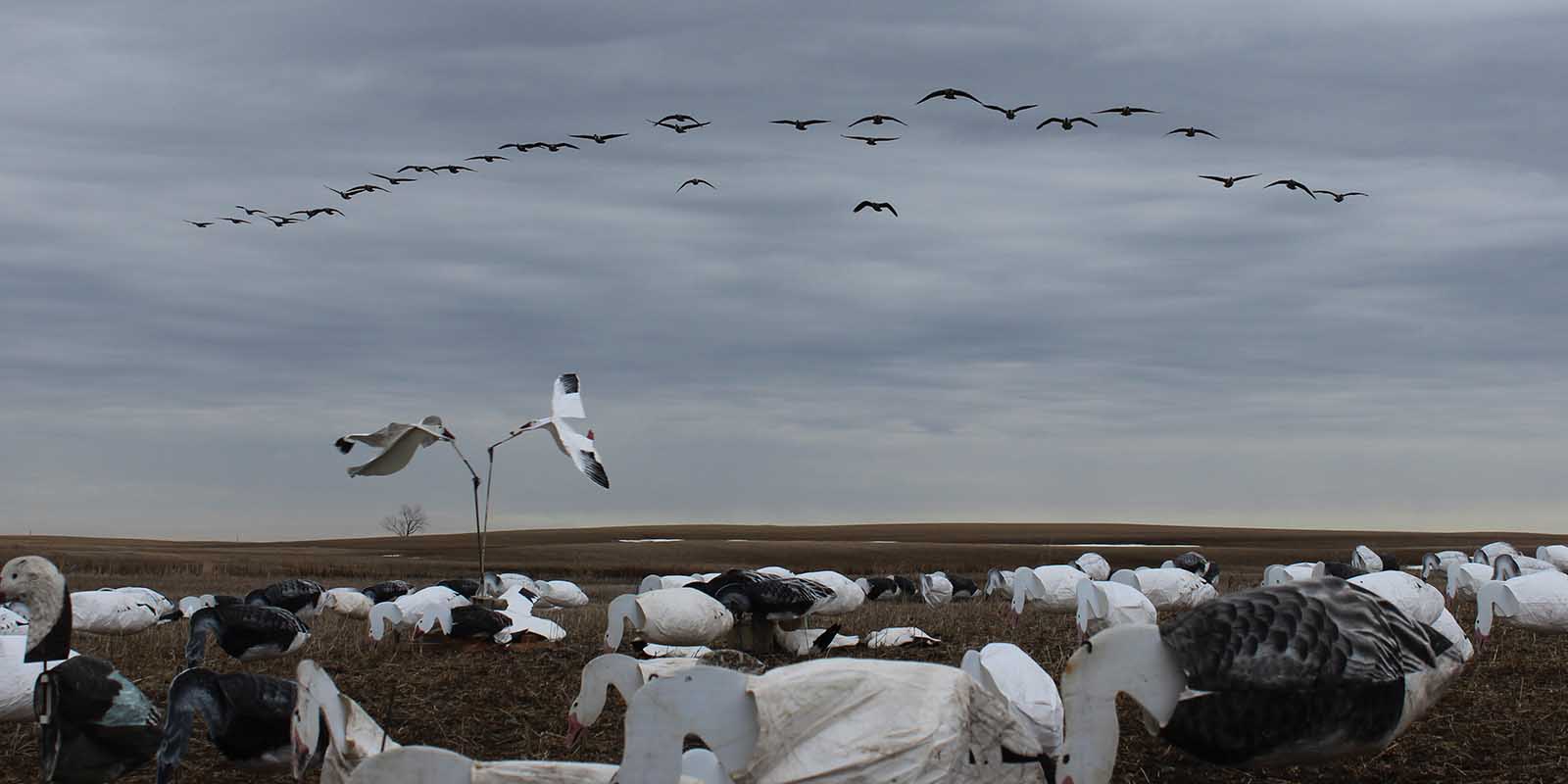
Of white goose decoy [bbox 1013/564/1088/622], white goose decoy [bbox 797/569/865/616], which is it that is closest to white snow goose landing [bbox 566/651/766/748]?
white goose decoy [bbox 1013/564/1088/622]

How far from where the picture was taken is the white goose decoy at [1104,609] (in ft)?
53.1

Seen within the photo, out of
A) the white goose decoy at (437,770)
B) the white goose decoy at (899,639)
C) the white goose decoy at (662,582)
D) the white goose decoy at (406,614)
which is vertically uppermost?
the white goose decoy at (437,770)

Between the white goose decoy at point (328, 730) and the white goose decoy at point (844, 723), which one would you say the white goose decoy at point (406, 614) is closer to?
the white goose decoy at point (328, 730)

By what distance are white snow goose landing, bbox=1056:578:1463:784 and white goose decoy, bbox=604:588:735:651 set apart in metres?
7.95

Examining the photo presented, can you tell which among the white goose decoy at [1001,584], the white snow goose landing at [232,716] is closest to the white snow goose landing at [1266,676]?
the white snow goose landing at [232,716]

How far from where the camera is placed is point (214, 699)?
7762 millimetres

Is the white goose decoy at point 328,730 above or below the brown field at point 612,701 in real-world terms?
above

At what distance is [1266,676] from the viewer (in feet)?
22.3

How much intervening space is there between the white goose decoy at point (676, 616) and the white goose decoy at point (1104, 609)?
4.26 meters

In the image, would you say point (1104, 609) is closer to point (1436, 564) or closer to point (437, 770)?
point (437, 770)

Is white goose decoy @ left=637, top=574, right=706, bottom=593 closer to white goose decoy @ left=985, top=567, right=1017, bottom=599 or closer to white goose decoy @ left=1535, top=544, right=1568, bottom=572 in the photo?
white goose decoy @ left=985, top=567, right=1017, bottom=599

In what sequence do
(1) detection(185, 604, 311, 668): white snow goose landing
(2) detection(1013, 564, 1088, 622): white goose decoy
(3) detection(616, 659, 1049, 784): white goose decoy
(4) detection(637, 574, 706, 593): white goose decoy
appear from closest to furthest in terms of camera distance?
(3) detection(616, 659, 1049, 784): white goose decoy → (1) detection(185, 604, 311, 668): white snow goose landing → (2) detection(1013, 564, 1088, 622): white goose decoy → (4) detection(637, 574, 706, 593): white goose decoy

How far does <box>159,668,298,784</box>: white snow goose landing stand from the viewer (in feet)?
25.2

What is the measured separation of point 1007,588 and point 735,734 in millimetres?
23373
